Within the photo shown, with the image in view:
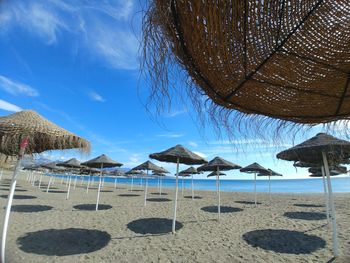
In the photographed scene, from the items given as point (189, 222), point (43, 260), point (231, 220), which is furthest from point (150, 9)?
point (231, 220)

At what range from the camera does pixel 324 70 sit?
4.32 ft

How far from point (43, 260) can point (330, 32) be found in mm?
6720

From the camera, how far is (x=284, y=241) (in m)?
7.33

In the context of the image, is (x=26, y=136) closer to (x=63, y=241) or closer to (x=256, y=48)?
(x=63, y=241)

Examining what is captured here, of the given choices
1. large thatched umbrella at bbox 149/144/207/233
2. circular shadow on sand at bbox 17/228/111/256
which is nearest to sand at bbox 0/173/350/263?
circular shadow on sand at bbox 17/228/111/256

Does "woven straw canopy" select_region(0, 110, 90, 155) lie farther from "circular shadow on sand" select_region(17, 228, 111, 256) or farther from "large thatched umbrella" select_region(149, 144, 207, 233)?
"large thatched umbrella" select_region(149, 144, 207, 233)

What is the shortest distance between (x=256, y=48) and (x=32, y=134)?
491 cm

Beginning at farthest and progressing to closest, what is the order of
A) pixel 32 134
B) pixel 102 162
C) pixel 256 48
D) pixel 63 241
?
pixel 102 162 < pixel 63 241 < pixel 32 134 < pixel 256 48

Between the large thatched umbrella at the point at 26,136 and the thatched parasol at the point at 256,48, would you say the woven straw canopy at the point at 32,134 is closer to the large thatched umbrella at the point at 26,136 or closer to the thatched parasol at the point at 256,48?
the large thatched umbrella at the point at 26,136

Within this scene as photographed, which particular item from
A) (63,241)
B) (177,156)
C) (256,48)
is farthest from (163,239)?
(256,48)

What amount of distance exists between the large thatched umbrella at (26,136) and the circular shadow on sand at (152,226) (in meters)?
4.16

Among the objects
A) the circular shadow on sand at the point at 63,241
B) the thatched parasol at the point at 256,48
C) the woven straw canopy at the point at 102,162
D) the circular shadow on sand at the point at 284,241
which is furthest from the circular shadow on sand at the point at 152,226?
the thatched parasol at the point at 256,48

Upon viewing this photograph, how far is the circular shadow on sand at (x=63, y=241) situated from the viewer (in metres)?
6.07

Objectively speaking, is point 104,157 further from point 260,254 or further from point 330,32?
point 330,32
